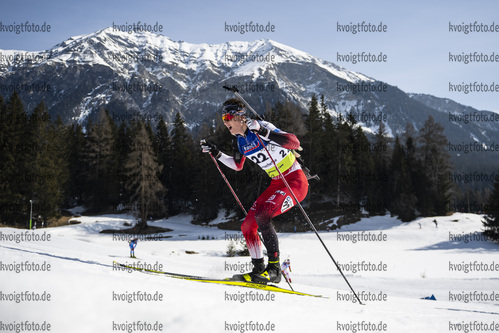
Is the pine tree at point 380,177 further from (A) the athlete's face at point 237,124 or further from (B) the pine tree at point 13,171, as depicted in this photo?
(B) the pine tree at point 13,171

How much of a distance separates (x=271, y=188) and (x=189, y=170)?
4496 cm

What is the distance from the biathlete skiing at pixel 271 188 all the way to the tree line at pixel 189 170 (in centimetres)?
2866

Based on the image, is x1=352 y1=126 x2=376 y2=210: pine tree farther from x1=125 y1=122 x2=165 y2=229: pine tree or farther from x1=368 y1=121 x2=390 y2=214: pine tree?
x1=125 y1=122 x2=165 y2=229: pine tree

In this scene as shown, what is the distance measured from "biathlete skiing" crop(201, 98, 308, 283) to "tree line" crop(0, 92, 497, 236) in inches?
1128

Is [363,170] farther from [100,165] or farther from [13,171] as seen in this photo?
[13,171]

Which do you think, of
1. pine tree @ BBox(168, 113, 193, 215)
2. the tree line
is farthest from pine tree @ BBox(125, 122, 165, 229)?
pine tree @ BBox(168, 113, 193, 215)

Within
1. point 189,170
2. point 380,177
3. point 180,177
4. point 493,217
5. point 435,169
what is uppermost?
point 189,170

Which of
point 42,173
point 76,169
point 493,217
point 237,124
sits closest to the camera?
point 237,124

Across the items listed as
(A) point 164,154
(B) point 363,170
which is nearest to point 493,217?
(B) point 363,170

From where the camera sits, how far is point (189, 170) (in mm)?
49156

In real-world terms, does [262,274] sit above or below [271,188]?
below

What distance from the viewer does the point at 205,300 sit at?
8.73 ft

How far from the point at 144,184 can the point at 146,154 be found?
11.1 ft

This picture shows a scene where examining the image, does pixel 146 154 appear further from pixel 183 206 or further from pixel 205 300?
→ pixel 205 300
